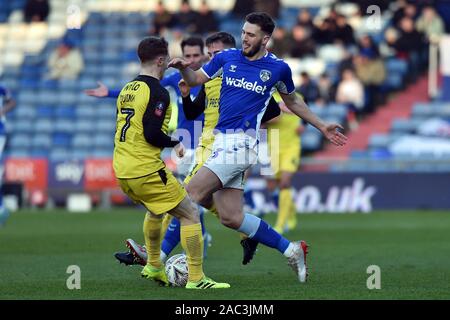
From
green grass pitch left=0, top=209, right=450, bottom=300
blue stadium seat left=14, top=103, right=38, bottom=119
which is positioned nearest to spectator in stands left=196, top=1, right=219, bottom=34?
blue stadium seat left=14, top=103, right=38, bottom=119

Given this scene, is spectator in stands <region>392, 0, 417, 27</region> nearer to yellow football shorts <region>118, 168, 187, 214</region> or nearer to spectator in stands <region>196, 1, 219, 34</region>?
spectator in stands <region>196, 1, 219, 34</region>

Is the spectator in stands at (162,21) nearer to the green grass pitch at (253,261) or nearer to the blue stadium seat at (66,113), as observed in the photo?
the blue stadium seat at (66,113)

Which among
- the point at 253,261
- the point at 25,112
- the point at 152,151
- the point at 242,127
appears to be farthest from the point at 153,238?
the point at 25,112

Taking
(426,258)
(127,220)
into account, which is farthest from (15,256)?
(127,220)

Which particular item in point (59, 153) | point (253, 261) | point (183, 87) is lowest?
point (253, 261)

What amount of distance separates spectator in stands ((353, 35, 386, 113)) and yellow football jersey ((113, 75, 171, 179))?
17.3m

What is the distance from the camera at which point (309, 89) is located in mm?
25062

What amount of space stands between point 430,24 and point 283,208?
37.5ft

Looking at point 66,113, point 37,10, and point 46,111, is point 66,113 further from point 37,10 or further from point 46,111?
point 37,10

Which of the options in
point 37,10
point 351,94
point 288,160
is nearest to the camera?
point 288,160

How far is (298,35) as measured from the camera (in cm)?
2648

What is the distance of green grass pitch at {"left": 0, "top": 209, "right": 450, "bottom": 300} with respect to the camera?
28.0ft

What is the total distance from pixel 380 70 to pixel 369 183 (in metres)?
4.26
